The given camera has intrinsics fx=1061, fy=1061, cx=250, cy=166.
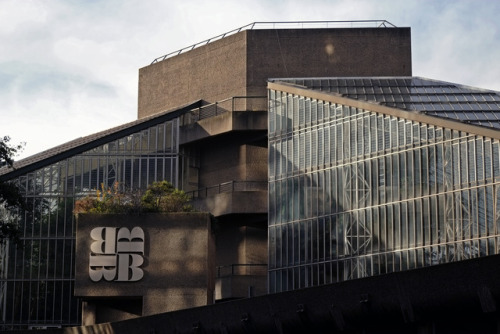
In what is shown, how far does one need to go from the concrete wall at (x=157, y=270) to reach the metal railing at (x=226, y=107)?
21907mm

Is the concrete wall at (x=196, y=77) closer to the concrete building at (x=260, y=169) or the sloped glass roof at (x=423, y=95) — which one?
the concrete building at (x=260, y=169)

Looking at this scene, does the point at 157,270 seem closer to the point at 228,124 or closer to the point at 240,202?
the point at 240,202

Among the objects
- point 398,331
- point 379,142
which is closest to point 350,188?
point 379,142

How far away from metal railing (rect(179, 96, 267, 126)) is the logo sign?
855 inches

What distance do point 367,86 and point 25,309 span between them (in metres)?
25.2

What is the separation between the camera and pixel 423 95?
63.8m

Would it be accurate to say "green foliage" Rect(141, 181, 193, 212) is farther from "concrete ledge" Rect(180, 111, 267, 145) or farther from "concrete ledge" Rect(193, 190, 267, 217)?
"concrete ledge" Rect(180, 111, 267, 145)

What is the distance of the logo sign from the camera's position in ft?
159

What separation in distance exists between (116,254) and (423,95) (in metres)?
23.7

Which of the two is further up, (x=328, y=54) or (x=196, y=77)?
(x=328, y=54)

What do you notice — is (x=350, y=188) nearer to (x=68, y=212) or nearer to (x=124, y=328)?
(x=68, y=212)

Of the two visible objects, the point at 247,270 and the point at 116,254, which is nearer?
the point at 116,254

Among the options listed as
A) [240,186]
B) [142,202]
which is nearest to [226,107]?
[240,186]

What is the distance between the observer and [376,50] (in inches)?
2840
